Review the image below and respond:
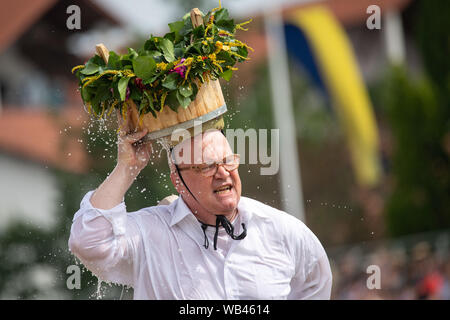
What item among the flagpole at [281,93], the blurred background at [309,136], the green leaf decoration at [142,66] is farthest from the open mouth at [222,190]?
the flagpole at [281,93]

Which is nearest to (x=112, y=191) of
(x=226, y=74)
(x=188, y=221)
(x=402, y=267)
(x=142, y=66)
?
(x=188, y=221)

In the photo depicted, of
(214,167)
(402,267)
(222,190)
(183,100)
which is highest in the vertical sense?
(183,100)

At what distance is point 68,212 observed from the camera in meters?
5.62

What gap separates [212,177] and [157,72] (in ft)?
1.67

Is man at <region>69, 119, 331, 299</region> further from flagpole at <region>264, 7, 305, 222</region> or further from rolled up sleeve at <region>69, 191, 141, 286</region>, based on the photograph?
flagpole at <region>264, 7, 305, 222</region>

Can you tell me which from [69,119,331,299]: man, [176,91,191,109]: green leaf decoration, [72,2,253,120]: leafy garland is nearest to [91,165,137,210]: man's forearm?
[69,119,331,299]: man

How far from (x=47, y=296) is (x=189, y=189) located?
3.82 m

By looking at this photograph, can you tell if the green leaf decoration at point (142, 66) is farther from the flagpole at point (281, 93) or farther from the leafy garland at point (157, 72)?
the flagpole at point (281, 93)

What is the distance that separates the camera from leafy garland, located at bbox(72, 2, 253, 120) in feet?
9.57

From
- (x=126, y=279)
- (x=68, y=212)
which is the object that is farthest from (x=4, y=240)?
(x=126, y=279)

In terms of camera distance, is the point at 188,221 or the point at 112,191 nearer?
the point at 112,191

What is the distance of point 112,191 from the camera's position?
Answer: 2885 millimetres

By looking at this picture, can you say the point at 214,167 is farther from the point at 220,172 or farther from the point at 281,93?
the point at 281,93

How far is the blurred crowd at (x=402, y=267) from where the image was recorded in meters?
8.58
